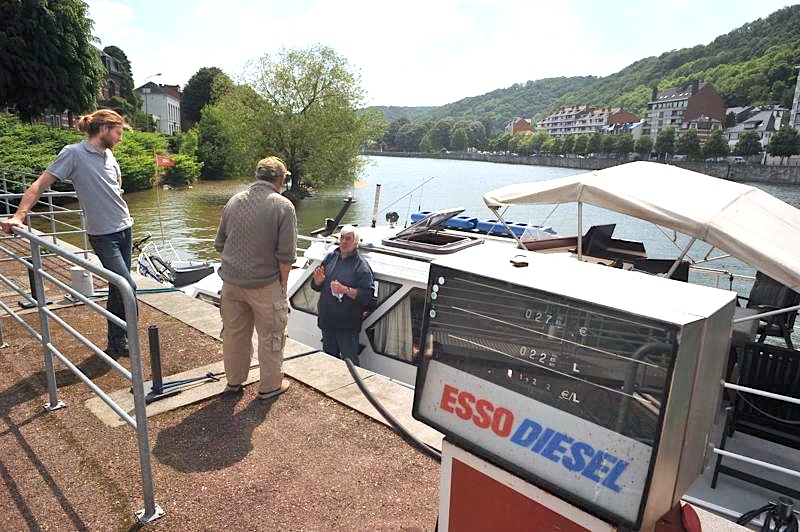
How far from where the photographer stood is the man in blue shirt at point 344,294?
5770mm

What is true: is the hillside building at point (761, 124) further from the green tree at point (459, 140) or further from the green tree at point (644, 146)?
the green tree at point (459, 140)

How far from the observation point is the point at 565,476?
177cm

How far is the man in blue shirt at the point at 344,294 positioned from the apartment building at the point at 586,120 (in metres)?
153

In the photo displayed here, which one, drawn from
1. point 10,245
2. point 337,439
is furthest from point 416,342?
point 10,245

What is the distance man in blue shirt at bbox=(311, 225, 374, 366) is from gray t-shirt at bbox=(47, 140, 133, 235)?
82.4 inches

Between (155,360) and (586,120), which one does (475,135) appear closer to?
(586,120)

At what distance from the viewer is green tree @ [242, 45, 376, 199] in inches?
1377

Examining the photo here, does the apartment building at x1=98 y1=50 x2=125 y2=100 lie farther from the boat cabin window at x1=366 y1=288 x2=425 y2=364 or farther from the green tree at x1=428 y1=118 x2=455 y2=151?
the green tree at x1=428 y1=118 x2=455 y2=151

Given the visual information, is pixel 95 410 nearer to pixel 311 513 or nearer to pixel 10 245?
pixel 311 513

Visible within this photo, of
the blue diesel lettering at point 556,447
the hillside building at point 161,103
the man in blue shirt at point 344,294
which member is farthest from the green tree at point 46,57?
the hillside building at point 161,103

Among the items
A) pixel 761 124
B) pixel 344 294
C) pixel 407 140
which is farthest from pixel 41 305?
pixel 407 140

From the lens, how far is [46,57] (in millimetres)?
29828

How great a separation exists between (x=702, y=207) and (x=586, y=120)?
177 metres

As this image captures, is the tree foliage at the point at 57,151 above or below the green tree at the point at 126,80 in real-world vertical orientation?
below
